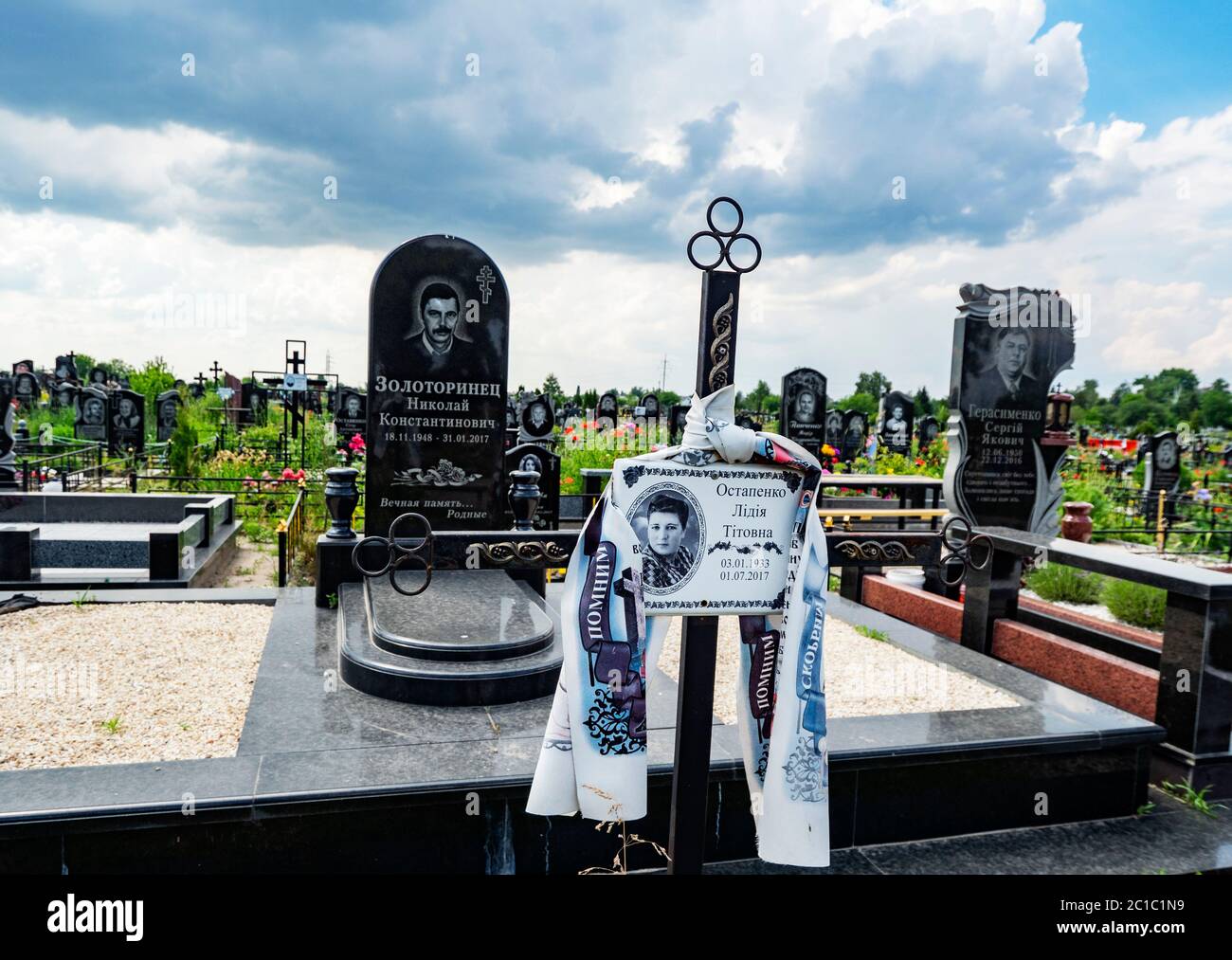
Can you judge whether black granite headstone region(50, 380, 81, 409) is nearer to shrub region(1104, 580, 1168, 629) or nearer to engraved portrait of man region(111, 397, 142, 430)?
engraved portrait of man region(111, 397, 142, 430)

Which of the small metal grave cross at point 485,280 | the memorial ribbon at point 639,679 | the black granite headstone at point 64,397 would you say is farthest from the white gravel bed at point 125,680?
the black granite headstone at point 64,397

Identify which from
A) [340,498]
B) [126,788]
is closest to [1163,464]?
[340,498]

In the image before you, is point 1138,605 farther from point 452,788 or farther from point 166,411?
point 166,411

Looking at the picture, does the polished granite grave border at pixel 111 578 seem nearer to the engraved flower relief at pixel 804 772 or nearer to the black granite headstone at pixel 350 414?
the engraved flower relief at pixel 804 772

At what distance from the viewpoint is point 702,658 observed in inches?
93.7

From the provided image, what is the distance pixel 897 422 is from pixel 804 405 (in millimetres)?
7796

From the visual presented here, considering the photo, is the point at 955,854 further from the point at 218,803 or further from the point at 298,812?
the point at 218,803

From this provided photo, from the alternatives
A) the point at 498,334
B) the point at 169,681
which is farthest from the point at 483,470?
the point at 169,681

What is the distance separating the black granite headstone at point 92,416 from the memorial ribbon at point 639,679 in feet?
59.7

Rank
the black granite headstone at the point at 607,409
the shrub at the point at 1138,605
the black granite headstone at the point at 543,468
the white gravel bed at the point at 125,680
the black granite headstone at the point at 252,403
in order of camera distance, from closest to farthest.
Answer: the white gravel bed at the point at 125,680
the shrub at the point at 1138,605
the black granite headstone at the point at 543,468
the black granite headstone at the point at 252,403
the black granite headstone at the point at 607,409

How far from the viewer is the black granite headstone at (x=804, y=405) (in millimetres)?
15688

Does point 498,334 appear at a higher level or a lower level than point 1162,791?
higher

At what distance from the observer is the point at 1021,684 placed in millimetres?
4824
